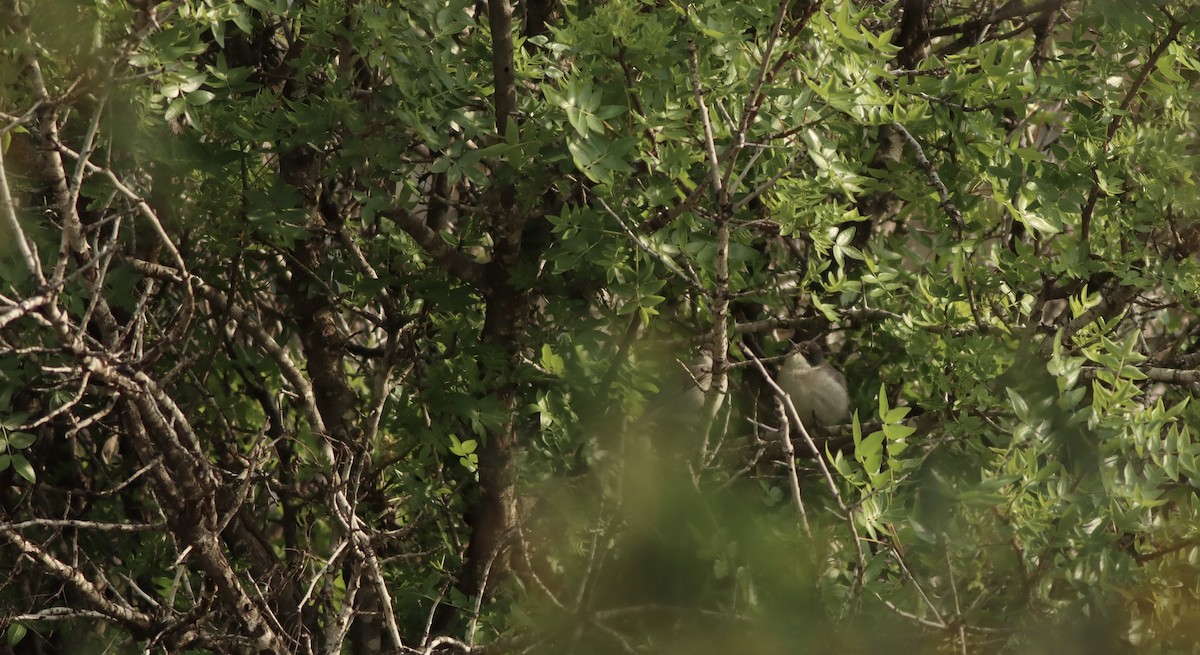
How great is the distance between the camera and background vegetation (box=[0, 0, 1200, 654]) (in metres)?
2.10

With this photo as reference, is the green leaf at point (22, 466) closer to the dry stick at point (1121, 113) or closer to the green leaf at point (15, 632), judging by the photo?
the green leaf at point (15, 632)

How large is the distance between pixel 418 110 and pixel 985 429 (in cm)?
158

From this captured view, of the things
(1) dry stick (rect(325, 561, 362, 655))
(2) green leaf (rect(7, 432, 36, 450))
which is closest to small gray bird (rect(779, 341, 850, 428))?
(1) dry stick (rect(325, 561, 362, 655))

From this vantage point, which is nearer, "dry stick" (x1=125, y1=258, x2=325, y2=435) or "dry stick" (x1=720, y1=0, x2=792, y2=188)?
"dry stick" (x1=720, y1=0, x2=792, y2=188)

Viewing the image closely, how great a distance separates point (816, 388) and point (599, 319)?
894 millimetres

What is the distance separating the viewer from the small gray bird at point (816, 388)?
3.58 metres

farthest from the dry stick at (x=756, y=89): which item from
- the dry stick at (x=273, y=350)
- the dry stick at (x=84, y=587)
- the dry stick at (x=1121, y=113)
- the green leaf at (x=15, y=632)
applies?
the green leaf at (x=15, y=632)

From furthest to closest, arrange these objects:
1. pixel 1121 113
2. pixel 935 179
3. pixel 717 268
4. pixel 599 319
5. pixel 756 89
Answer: pixel 599 319 → pixel 935 179 → pixel 1121 113 → pixel 717 268 → pixel 756 89

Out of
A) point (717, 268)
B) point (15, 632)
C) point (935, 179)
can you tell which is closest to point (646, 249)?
point (717, 268)

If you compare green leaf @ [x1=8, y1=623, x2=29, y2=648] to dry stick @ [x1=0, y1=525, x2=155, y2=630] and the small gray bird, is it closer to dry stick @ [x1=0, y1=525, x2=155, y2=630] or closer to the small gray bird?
dry stick @ [x1=0, y1=525, x2=155, y2=630]

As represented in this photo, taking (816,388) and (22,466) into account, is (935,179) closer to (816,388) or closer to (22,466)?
(816,388)

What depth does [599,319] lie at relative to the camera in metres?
3.05

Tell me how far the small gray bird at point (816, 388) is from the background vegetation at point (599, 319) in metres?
0.08

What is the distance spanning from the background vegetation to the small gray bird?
0.08 m
